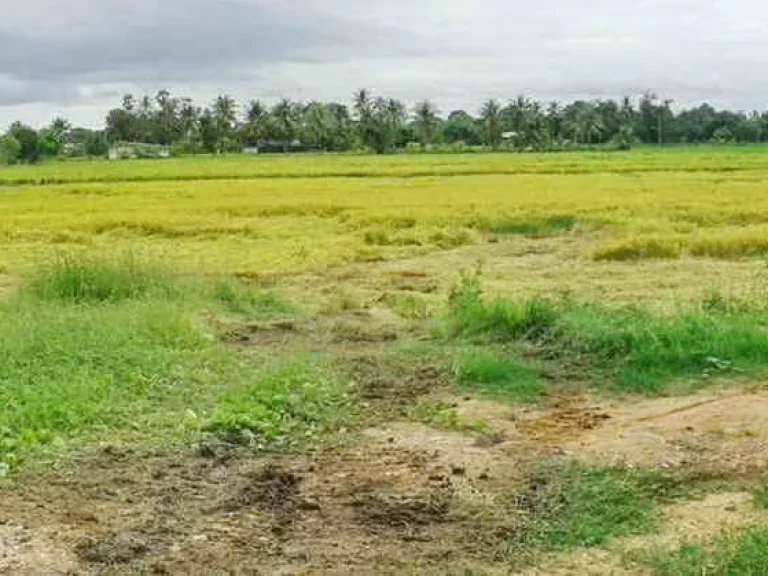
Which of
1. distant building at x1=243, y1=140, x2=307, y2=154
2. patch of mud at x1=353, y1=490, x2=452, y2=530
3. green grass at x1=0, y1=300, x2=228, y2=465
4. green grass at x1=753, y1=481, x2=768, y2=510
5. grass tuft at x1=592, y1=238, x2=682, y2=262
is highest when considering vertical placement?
distant building at x1=243, y1=140, x2=307, y2=154

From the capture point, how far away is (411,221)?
25.5 metres

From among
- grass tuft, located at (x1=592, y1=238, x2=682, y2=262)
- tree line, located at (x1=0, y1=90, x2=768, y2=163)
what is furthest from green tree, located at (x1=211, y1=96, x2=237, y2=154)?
grass tuft, located at (x1=592, y1=238, x2=682, y2=262)

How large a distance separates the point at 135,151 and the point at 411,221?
204 ft

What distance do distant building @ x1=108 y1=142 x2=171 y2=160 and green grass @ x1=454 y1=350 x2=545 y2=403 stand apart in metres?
73.2

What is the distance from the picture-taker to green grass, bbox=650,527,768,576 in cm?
431

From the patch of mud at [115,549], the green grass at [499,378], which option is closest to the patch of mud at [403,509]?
the patch of mud at [115,549]

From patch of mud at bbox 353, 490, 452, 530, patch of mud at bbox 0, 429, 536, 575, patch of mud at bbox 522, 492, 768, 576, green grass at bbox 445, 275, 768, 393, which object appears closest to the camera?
patch of mud at bbox 522, 492, 768, 576

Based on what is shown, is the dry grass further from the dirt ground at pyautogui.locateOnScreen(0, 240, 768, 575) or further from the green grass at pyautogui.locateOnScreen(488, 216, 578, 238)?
the dirt ground at pyautogui.locateOnScreen(0, 240, 768, 575)

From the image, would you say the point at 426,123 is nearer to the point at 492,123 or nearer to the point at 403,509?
the point at 492,123

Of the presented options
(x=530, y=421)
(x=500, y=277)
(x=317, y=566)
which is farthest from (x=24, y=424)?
(x=500, y=277)

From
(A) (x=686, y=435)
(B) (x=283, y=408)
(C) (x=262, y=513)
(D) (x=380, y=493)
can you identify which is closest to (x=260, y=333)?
(B) (x=283, y=408)

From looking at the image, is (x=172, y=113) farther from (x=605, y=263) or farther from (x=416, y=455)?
(x=416, y=455)

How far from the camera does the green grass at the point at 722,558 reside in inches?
170

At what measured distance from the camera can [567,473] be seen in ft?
19.3
